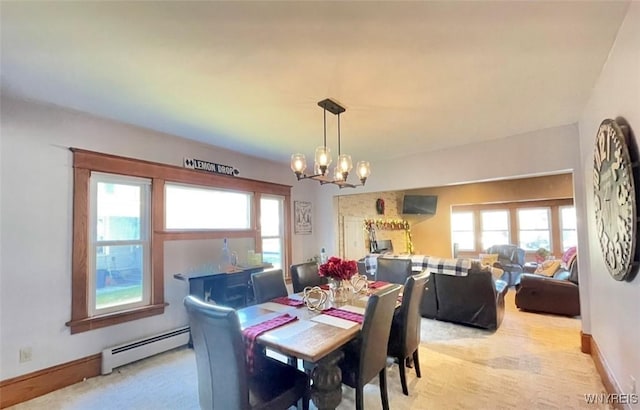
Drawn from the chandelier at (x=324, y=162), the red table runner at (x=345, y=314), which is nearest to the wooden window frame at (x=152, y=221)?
the chandelier at (x=324, y=162)

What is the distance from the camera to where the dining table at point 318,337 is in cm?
174

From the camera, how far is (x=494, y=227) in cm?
805

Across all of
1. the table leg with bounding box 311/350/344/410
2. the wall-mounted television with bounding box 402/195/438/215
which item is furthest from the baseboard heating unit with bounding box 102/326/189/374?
the wall-mounted television with bounding box 402/195/438/215

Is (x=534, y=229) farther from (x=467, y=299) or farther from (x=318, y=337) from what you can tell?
(x=318, y=337)

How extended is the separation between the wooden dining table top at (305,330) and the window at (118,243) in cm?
165

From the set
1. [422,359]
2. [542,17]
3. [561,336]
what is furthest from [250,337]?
[561,336]

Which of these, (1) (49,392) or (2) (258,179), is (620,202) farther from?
(1) (49,392)

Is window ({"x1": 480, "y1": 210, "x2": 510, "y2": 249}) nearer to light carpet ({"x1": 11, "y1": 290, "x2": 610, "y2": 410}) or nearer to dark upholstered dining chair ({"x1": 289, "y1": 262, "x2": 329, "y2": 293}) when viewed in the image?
light carpet ({"x1": 11, "y1": 290, "x2": 610, "y2": 410})

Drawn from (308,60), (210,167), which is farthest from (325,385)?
(210,167)

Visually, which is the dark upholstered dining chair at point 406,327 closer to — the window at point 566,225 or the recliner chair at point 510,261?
the recliner chair at point 510,261

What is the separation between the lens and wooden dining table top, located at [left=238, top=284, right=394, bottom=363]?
1.71 meters

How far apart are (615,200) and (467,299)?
2.42 m

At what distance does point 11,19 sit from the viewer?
62.2 inches

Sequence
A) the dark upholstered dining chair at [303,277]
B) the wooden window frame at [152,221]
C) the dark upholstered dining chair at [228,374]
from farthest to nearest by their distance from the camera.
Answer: the dark upholstered dining chair at [303,277] → the wooden window frame at [152,221] → the dark upholstered dining chair at [228,374]
